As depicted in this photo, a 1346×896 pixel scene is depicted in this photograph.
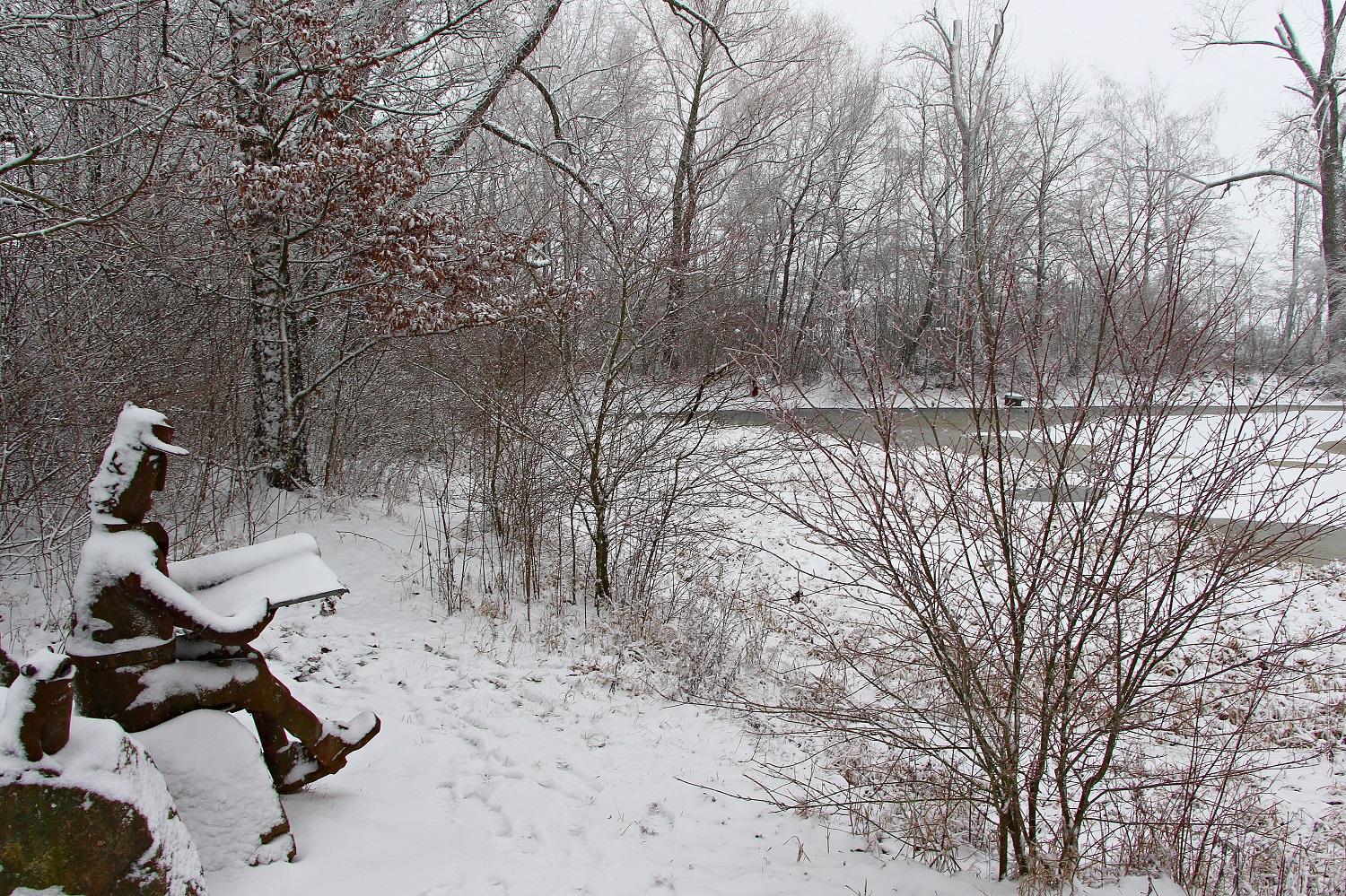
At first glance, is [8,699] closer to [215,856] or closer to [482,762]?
[215,856]

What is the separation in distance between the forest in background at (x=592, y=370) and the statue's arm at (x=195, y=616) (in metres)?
2.33

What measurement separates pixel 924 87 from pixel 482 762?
27265 mm

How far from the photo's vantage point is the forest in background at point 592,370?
132 inches

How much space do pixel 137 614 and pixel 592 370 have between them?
5.25 m

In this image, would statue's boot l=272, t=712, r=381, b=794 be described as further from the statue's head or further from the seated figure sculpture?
the statue's head

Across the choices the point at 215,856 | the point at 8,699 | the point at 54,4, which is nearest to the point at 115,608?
the point at 8,699

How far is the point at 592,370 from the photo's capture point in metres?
7.19

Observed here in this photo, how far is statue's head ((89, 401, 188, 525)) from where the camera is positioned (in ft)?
6.88

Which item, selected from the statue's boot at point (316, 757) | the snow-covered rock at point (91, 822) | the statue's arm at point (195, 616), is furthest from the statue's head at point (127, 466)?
the statue's boot at point (316, 757)

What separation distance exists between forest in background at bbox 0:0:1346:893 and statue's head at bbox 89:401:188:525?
243 centimetres

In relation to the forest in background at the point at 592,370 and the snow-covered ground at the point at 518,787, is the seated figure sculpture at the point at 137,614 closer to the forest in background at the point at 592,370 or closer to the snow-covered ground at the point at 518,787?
the snow-covered ground at the point at 518,787

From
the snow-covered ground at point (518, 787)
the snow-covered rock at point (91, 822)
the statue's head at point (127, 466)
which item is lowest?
the snow-covered ground at point (518, 787)

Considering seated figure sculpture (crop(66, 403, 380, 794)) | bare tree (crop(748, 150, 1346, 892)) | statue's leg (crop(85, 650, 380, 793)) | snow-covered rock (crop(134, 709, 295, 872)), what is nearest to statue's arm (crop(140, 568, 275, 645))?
seated figure sculpture (crop(66, 403, 380, 794))

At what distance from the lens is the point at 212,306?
740 centimetres
